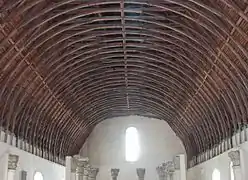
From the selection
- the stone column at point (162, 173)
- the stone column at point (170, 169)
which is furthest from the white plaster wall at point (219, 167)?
the stone column at point (170, 169)

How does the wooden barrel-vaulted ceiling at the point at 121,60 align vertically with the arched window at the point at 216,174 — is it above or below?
above

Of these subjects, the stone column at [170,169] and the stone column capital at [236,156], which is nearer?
the stone column capital at [236,156]

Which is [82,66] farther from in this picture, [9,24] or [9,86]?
[9,24]

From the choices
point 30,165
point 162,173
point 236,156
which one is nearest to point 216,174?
point 162,173

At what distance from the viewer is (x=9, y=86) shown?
29047mm

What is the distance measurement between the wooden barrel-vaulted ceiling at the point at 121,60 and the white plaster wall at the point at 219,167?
154 centimetres

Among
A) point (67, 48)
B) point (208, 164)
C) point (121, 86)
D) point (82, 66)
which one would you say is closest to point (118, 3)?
point (67, 48)

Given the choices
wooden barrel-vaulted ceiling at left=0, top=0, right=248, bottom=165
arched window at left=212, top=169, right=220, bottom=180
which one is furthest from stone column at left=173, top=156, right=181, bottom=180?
wooden barrel-vaulted ceiling at left=0, top=0, right=248, bottom=165

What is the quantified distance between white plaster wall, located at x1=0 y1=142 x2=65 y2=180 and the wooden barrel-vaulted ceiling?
4.16ft

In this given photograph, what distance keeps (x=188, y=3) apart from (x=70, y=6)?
5.90 metres

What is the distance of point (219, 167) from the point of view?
37.0m

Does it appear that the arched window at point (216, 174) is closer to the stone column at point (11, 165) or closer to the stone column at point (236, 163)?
the stone column at point (236, 163)

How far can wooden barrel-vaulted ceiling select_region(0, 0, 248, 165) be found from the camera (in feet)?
80.3

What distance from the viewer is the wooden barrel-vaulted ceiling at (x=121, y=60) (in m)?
24.5
